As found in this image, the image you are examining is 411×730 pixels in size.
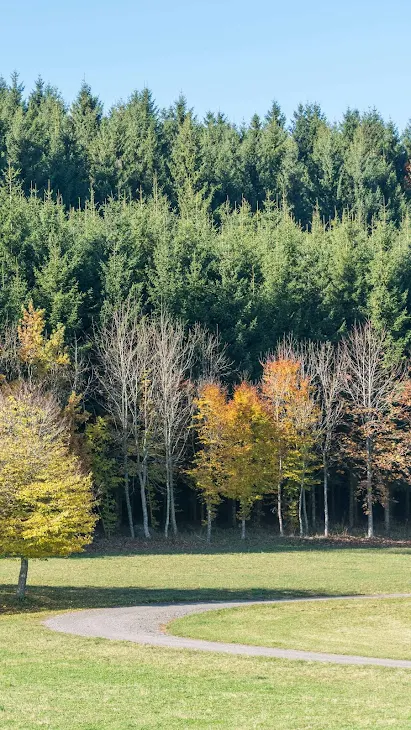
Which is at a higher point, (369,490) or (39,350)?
(39,350)

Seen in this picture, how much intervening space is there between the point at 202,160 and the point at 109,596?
9739 cm

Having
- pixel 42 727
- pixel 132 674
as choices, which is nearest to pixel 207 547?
pixel 132 674

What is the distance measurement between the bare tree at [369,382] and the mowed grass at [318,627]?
115 ft

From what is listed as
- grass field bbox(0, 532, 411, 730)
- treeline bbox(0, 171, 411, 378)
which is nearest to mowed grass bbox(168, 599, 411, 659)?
grass field bbox(0, 532, 411, 730)

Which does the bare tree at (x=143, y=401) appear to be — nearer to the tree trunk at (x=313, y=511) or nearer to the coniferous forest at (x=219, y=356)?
the coniferous forest at (x=219, y=356)

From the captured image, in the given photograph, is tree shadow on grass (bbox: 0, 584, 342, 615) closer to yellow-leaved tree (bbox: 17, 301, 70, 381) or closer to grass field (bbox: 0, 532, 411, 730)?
grass field (bbox: 0, 532, 411, 730)

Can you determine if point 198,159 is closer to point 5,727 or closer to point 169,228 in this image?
point 169,228

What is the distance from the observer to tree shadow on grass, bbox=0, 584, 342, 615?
3822 cm

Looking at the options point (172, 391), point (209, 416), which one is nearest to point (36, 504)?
point (209, 416)

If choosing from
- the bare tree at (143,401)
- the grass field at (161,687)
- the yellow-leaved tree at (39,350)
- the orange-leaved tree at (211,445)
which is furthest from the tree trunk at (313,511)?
the grass field at (161,687)

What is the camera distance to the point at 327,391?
256ft

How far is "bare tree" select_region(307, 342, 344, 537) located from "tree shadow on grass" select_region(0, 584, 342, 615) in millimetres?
29925

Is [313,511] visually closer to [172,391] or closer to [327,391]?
[327,391]

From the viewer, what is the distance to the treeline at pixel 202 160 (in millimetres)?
123000
